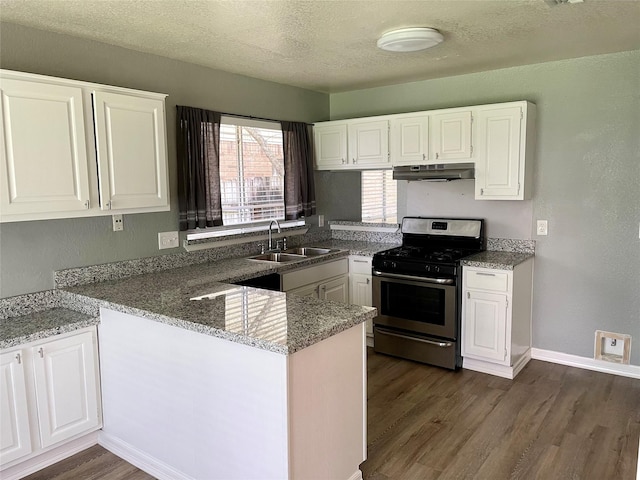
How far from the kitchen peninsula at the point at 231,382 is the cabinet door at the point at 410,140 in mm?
2142

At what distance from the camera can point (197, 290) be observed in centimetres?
286

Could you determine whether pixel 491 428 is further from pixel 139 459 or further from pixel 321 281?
pixel 139 459

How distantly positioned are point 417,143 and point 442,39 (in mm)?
1342

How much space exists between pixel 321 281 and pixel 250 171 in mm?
1142

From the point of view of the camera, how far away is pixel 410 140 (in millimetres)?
4254

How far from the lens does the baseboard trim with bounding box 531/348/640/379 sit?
3.73m

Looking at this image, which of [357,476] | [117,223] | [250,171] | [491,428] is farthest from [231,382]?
[250,171]

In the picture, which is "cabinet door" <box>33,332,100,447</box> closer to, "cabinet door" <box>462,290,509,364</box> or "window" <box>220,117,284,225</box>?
"window" <box>220,117,284,225</box>

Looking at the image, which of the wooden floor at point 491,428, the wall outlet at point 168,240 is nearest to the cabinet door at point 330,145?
the wall outlet at point 168,240

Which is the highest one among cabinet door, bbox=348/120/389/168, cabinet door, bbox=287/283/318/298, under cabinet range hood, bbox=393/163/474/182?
cabinet door, bbox=348/120/389/168

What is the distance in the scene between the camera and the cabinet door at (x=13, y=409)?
7.89 feet

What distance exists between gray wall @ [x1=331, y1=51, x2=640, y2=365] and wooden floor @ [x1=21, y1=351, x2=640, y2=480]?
0.46 m

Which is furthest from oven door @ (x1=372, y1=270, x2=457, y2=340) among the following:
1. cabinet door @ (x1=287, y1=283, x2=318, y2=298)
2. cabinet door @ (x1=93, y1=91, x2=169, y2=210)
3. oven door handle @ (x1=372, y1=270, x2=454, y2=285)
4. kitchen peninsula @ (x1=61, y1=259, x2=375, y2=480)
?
cabinet door @ (x1=93, y1=91, x2=169, y2=210)

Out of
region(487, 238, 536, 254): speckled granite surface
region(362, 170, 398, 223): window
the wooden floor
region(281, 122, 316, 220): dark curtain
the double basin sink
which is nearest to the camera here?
the wooden floor
